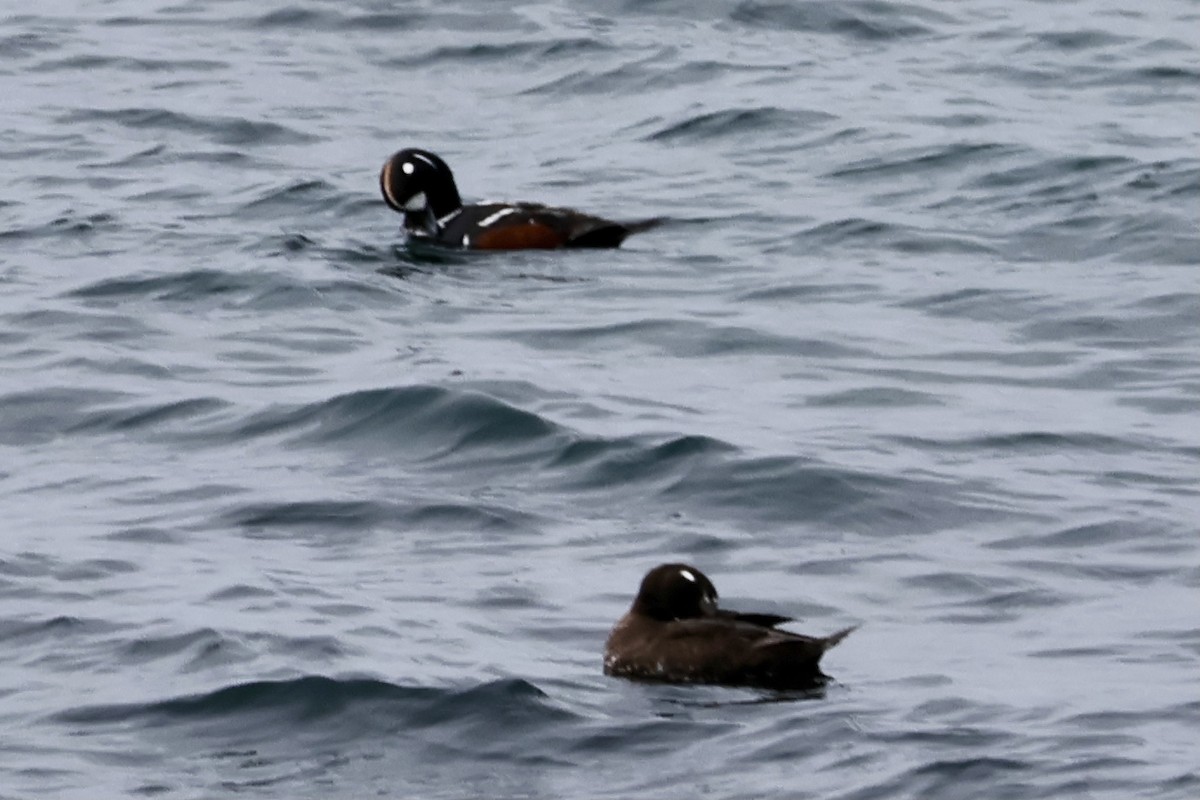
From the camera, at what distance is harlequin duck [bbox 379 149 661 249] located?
16.3 meters

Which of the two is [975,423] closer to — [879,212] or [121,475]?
[121,475]

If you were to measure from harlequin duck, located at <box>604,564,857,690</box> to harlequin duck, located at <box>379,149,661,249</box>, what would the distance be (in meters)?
6.73

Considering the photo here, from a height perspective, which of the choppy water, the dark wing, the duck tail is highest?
the duck tail

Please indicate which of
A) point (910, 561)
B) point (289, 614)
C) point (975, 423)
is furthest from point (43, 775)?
point (975, 423)

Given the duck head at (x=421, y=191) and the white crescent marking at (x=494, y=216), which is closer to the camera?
the white crescent marking at (x=494, y=216)

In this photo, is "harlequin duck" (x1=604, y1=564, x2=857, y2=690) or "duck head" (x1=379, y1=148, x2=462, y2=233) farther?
"duck head" (x1=379, y1=148, x2=462, y2=233)

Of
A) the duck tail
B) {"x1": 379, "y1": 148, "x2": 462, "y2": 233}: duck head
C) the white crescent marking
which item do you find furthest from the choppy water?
{"x1": 379, "y1": 148, "x2": 462, "y2": 233}: duck head

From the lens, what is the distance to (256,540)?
1099 centimetres

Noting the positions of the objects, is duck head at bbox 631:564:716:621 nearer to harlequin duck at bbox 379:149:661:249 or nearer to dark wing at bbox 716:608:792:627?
dark wing at bbox 716:608:792:627

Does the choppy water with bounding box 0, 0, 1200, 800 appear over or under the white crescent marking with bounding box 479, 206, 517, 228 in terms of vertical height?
under

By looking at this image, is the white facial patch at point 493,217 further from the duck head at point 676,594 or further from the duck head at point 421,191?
the duck head at point 676,594

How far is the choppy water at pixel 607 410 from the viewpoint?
28.9 feet

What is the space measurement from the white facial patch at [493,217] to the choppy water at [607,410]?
26 cm

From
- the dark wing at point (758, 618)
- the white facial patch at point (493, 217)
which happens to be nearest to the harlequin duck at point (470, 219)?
the white facial patch at point (493, 217)
